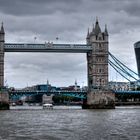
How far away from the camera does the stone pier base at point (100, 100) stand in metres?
124

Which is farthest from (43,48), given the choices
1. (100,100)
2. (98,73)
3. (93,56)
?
(100,100)

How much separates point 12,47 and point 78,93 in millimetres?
19405

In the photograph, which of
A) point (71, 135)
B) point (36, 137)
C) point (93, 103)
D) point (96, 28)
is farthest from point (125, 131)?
point (96, 28)

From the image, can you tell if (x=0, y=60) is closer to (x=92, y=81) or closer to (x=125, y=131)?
(x=92, y=81)

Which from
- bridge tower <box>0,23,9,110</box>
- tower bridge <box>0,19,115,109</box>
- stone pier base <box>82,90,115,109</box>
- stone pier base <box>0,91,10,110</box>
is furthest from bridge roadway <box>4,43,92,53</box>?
stone pier base <box>82,90,115,109</box>

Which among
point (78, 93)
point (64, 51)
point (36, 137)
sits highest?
point (64, 51)

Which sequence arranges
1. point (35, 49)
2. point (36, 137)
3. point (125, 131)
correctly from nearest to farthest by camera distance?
point (36, 137) → point (125, 131) → point (35, 49)

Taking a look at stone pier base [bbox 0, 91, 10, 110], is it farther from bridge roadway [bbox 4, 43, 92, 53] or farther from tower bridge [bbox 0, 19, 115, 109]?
bridge roadway [bbox 4, 43, 92, 53]

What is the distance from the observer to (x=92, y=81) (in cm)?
12962

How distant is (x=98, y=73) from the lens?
12900 cm

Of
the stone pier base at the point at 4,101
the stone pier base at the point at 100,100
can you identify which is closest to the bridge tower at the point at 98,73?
the stone pier base at the point at 100,100

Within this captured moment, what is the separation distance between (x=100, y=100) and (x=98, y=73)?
7585 mm

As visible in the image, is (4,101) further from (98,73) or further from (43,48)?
(98,73)

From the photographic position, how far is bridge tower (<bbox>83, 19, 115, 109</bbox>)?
124562mm
